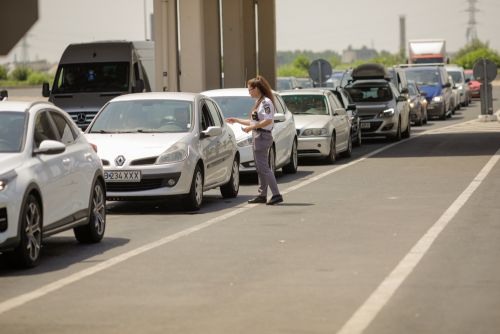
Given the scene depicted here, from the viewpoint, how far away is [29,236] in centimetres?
1256

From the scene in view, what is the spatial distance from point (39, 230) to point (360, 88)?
2559 centimetres

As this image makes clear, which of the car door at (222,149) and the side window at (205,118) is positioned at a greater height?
the side window at (205,118)

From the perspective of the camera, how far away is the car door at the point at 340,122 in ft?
96.0

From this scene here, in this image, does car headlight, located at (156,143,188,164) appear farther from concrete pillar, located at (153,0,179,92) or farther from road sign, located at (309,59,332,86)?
road sign, located at (309,59,332,86)

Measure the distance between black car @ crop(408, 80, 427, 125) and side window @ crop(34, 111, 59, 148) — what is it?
3354 centimetres

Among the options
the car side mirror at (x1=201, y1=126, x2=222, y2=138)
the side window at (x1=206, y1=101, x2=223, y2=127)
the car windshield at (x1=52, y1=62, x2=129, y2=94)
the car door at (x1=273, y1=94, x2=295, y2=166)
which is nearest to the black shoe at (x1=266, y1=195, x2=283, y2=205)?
the car side mirror at (x1=201, y1=126, x2=222, y2=138)

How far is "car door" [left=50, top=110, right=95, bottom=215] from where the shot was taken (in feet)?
45.7

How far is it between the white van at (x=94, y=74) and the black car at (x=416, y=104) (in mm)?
15579

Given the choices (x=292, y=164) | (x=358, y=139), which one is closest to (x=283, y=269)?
(x=292, y=164)

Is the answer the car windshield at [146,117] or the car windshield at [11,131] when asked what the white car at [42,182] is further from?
the car windshield at [146,117]

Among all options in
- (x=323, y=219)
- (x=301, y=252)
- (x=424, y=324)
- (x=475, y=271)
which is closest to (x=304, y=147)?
(x=323, y=219)

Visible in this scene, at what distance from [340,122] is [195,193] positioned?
1163 cm

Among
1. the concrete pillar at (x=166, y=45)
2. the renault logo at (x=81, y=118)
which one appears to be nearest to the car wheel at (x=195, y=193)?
the renault logo at (x=81, y=118)

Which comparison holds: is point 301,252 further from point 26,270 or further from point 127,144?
point 127,144
